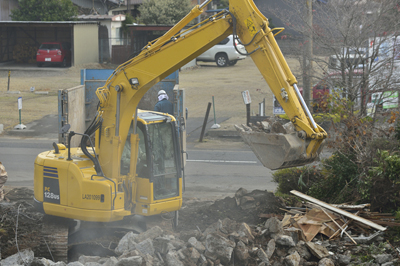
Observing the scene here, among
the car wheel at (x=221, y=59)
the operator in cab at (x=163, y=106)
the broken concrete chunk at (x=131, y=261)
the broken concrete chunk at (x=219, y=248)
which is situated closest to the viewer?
the broken concrete chunk at (x=131, y=261)

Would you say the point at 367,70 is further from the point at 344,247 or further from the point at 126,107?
the point at 126,107

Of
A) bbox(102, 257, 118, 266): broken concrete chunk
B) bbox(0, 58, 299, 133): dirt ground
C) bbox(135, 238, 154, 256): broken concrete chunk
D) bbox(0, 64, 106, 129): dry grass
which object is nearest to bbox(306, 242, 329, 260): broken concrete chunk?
bbox(135, 238, 154, 256): broken concrete chunk

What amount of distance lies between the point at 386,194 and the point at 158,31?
29127 millimetres

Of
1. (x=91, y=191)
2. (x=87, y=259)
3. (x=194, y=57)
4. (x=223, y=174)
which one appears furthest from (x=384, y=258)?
(x=223, y=174)

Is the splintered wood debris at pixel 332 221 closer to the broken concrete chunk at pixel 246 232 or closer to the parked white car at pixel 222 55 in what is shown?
the broken concrete chunk at pixel 246 232

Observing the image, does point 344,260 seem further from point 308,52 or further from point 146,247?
point 308,52

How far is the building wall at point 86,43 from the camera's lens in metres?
32.7

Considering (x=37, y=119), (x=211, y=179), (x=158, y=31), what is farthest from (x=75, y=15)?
(x=211, y=179)

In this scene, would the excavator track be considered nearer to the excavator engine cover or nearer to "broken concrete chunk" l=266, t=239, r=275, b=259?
"broken concrete chunk" l=266, t=239, r=275, b=259

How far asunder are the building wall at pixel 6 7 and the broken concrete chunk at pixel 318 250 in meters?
34.9

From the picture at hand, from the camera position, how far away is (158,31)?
35.2 meters

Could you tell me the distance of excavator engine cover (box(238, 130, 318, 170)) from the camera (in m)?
6.04

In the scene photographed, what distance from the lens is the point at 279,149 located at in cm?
618

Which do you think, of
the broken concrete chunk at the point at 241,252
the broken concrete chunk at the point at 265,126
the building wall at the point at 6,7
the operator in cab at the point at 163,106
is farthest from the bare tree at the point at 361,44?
the building wall at the point at 6,7
